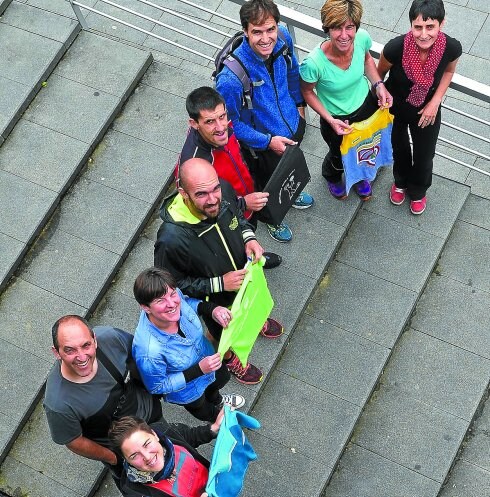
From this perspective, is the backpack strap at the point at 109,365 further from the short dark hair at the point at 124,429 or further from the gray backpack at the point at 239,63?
the gray backpack at the point at 239,63

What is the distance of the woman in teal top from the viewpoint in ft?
19.1

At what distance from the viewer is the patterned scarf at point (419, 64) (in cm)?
603

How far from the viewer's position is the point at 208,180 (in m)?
5.19

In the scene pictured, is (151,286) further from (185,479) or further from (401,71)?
(401,71)

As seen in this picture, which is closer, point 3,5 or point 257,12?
point 257,12

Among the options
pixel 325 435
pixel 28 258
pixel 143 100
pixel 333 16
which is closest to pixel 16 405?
pixel 28 258

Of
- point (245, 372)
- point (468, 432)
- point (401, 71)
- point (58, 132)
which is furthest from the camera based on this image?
point (58, 132)

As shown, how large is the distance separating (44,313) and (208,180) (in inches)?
92.0

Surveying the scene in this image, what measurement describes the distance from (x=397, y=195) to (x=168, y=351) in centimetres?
→ 294

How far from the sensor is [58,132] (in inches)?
298

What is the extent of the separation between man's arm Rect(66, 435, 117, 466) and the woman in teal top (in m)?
2.83

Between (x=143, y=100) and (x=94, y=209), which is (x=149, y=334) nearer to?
(x=94, y=209)

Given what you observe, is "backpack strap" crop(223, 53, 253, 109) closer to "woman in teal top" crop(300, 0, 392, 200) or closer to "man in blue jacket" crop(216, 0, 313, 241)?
"man in blue jacket" crop(216, 0, 313, 241)

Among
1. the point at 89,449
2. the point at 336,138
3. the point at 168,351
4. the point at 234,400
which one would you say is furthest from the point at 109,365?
the point at 336,138
